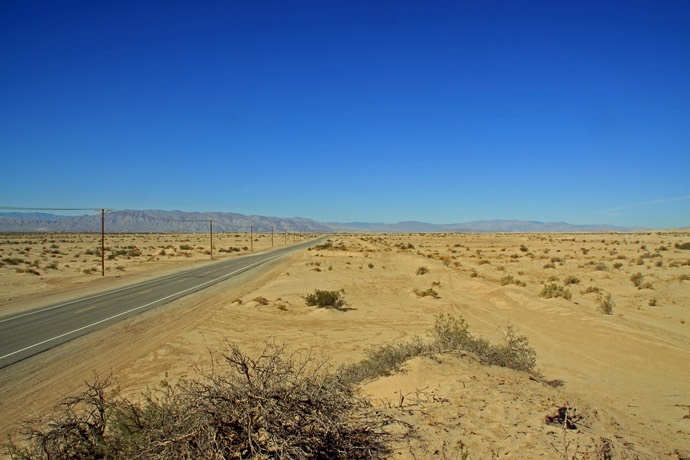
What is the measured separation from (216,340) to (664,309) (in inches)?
687

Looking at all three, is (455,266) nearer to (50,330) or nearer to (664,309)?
(664,309)

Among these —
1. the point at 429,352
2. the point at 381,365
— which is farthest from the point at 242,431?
the point at 429,352

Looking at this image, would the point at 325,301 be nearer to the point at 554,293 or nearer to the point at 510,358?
the point at 554,293

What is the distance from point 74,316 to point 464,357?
1587 centimetres

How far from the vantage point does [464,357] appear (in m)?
8.85

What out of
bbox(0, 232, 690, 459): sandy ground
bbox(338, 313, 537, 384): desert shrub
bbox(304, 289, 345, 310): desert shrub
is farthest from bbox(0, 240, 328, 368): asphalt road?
bbox(338, 313, 537, 384): desert shrub

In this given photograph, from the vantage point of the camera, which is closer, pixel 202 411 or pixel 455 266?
pixel 202 411

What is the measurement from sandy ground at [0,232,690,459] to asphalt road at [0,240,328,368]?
37.2 inches

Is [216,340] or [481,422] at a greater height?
[481,422]

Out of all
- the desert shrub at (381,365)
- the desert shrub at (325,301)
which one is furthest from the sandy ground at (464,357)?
the desert shrub at (325,301)

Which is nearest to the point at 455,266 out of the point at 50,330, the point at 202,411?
the point at 50,330

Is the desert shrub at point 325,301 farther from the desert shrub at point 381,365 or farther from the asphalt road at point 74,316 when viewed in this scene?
the desert shrub at point 381,365

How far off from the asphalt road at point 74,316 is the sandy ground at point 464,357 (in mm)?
944

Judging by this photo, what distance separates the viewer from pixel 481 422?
5.75m
